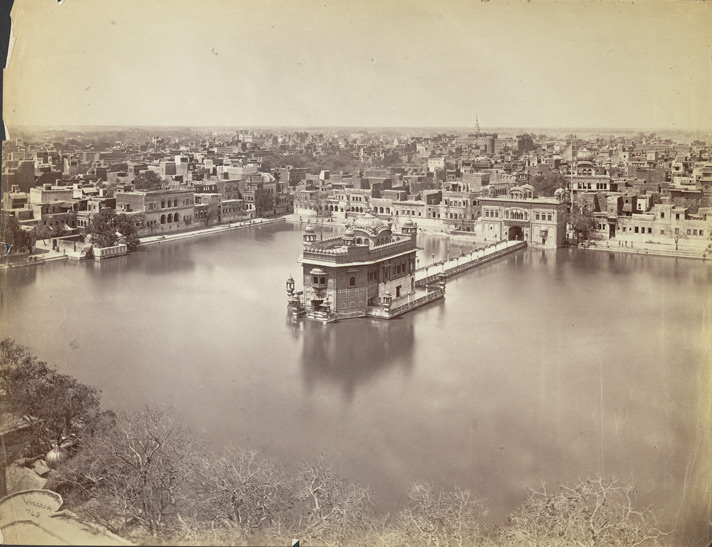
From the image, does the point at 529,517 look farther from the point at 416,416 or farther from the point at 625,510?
the point at 416,416

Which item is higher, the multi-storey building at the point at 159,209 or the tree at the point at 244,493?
the multi-storey building at the point at 159,209

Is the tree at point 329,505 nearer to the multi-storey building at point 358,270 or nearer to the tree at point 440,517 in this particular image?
the tree at point 440,517

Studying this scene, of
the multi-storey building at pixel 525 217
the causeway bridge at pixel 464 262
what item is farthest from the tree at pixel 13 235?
the multi-storey building at pixel 525 217

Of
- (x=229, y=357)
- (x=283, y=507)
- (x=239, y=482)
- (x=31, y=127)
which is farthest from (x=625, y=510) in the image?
(x=31, y=127)

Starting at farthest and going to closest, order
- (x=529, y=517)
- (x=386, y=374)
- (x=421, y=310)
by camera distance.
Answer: (x=421, y=310) < (x=386, y=374) < (x=529, y=517)

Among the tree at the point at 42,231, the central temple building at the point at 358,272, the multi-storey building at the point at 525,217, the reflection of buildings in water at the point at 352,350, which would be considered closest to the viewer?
the reflection of buildings in water at the point at 352,350

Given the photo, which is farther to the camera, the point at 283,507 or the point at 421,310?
the point at 421,310
